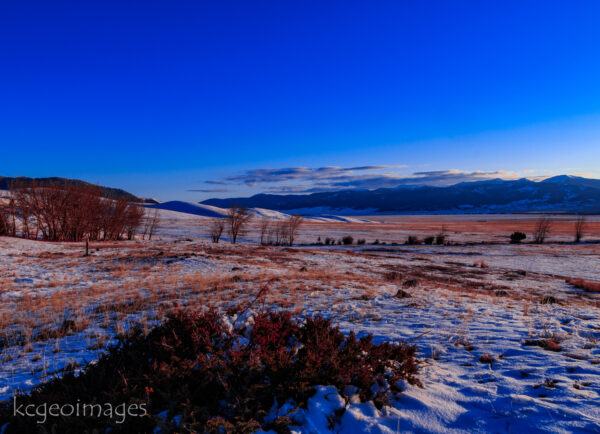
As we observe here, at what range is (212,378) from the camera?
10.8 feet

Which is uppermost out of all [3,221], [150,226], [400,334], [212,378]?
[3,221]

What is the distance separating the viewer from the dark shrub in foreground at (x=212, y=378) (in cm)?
284

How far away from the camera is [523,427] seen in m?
3.12

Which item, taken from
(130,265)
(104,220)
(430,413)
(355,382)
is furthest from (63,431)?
(104,220)

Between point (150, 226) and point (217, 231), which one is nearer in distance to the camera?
point (217, 231)

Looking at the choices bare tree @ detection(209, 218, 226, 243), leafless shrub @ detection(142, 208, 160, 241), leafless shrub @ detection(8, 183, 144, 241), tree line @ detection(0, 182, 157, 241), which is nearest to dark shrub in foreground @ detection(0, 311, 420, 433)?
tree line @ detection(0, 182, 157, 241)

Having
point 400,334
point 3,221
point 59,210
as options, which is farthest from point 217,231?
point 400,334

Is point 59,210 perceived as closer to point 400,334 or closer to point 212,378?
point 400,334

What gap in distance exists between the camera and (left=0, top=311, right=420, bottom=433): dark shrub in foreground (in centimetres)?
284

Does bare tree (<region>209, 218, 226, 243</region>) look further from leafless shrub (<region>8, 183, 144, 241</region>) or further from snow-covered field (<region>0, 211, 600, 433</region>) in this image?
snow-covered field (<region>0, 211, 600, 433</region>)

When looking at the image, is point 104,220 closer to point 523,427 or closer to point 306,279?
point 306,279

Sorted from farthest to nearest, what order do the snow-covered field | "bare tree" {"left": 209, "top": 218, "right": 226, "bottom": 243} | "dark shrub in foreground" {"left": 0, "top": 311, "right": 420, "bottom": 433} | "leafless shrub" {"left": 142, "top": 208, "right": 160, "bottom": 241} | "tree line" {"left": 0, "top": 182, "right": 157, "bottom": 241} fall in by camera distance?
1. "leafless shrub" {"left": 142, "top": 208, "right": 160, "bottom": 241}
2. "bare tree" {"left": 209, "top": 218, "right": 226, "bottom": 243}
3. "tree line" {"left": 0, "top": 182, "right": 157, "bottom": 241}
4. the snow-covered field
5. "dark shrub in foreground" {"left": 0, "top": 311, "right": 420, "bottom": 433}

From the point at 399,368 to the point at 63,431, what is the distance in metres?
3.73

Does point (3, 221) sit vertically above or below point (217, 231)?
above
